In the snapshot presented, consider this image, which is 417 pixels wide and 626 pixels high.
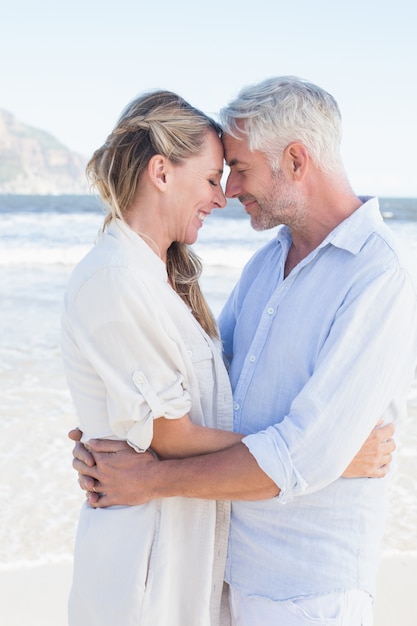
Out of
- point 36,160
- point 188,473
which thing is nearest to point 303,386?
point 188,473

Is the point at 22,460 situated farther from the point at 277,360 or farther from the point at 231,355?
the point at 277,360

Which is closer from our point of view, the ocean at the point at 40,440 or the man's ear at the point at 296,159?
the man's ear at the point at 296,159

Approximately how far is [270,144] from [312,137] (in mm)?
117

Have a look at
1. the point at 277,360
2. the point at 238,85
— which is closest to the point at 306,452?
the point at 277,360

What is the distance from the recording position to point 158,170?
200 cm

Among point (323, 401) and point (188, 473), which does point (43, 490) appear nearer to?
point (188, 473)

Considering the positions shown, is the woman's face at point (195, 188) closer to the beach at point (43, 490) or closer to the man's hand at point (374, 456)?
the man's hand at point (374, 456)

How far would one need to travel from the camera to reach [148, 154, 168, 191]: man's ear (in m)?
1.98

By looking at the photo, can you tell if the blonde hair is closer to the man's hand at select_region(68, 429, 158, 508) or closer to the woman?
the woman

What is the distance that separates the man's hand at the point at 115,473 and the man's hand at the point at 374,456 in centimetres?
50

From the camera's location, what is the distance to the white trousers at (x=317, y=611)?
1851 mm

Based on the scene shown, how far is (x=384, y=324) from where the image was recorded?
5.71ft

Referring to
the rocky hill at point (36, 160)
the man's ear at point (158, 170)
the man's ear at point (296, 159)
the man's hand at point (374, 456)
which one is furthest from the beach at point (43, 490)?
the rocky hill at point (36, 160)

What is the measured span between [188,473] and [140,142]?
2.86 feet
